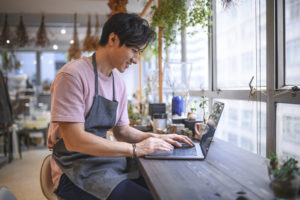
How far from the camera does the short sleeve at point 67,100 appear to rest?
3.87 ft

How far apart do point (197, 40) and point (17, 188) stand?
277cm

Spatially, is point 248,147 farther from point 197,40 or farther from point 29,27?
point 29,27

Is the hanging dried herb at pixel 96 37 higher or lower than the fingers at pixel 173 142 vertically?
higher

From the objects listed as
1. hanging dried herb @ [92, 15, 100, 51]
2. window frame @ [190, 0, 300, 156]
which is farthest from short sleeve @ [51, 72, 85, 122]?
hanging dried herb @ [92, 15, 100, 51]

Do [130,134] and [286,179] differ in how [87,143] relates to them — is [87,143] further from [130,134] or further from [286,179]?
[286,179]

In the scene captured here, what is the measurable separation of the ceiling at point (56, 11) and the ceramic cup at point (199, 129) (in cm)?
311

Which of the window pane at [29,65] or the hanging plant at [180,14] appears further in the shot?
the window pane at [29,65]

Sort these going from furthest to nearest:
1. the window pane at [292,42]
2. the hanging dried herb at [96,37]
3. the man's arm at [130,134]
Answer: the hanging dried herb at [96,37] < the man's arm at [130,134] < the window pane at [292,42]

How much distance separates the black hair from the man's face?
0.03 metres

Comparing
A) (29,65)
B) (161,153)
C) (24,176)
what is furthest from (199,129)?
(29,65)

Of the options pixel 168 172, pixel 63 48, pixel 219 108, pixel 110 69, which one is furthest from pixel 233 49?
pixel 63 48

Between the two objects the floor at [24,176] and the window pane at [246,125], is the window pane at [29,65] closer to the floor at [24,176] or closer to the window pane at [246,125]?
the floor at [24,176]

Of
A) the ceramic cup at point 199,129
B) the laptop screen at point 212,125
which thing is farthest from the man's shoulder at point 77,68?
the ceramic cup at point 199,129

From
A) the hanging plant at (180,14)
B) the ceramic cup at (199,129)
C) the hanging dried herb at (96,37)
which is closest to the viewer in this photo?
the ceramic cup at (199,129)
